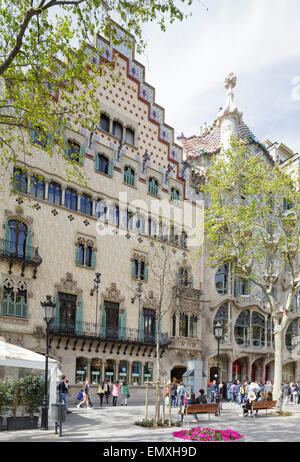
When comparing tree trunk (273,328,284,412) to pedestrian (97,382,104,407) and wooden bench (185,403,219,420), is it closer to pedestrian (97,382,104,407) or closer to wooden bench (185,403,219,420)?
wooden bench (185,403,219,420)

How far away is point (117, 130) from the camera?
3228cm

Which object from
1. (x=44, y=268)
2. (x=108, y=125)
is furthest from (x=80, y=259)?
(x=108, y=125)

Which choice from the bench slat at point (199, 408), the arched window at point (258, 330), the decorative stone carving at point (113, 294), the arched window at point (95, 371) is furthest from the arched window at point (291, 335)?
the bench slat at point (199, 408)

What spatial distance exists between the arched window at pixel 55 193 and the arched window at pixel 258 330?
19.1 metres

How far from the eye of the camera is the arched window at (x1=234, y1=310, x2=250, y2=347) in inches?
1485

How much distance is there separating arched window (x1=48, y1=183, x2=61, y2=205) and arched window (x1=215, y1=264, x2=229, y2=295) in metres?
14.1

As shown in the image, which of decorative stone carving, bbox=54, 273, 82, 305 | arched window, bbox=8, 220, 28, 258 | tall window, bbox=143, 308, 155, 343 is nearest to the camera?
arched window, bbox=8, 220, 28, 258

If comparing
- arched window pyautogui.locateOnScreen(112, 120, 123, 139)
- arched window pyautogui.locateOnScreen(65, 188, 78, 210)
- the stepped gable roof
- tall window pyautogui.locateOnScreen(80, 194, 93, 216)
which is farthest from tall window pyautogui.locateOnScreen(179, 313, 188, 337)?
arched window pyautogui.locateOnScreen(112, 120, 123, 139)

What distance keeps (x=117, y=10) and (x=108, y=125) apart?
58.7 ft

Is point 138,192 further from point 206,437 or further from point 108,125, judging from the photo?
point 206,437

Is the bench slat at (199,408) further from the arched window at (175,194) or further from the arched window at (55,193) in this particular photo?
the arched window at (175,194)

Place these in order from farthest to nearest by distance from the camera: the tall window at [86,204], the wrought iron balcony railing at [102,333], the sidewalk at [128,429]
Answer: the tall window at [86,204] < the wrought iron balcony railing at [102,333] < the sidewalk at [128,429]

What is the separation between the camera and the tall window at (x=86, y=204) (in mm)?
29125

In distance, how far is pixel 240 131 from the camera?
41844 mm
